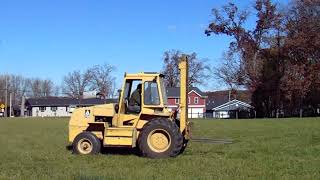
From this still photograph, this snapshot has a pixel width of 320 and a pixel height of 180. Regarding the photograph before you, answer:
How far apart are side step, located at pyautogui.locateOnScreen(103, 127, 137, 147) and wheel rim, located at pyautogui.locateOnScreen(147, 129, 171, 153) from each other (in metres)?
0.66

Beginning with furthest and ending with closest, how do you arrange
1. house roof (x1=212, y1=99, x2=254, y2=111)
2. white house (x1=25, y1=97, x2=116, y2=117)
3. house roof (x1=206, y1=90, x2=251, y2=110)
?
1. white house (x1=25, y1=97, x2=116, y2=117)
2. house roof (x1=206, y1=90, x2=251, y2=110)
3. house roof (x1=212, y1=99, x2=254, y2=111)

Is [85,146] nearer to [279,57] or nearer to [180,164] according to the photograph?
[180,164]

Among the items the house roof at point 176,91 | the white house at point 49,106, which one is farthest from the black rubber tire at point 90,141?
the white house at point 49,106

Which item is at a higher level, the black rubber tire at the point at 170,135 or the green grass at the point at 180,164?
the black rubber tire at the point at 170,135

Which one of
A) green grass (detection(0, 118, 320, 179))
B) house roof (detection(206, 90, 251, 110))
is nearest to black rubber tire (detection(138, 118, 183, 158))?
green grass (detection(0, 118, 320, 179))

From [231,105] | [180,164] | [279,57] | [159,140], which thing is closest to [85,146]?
[159,140]

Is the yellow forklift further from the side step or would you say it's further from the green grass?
the green grass

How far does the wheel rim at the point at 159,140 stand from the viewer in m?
16.2

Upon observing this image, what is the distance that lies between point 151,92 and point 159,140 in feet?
5.44

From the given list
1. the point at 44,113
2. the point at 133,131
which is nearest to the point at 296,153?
the point at 133,131

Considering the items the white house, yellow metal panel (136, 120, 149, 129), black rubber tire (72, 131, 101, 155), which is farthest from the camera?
the white house

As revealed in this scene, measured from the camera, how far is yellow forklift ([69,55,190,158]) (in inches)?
639

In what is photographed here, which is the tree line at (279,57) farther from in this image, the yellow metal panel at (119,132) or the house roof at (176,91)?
the yellow metal panel at (119,132)

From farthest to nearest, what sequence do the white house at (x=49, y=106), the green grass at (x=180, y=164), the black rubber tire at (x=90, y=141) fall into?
the white house at (x=49, y=106)
the black rubber tire at (x=90, y=141)
the green grass at (x=180, y=164)
